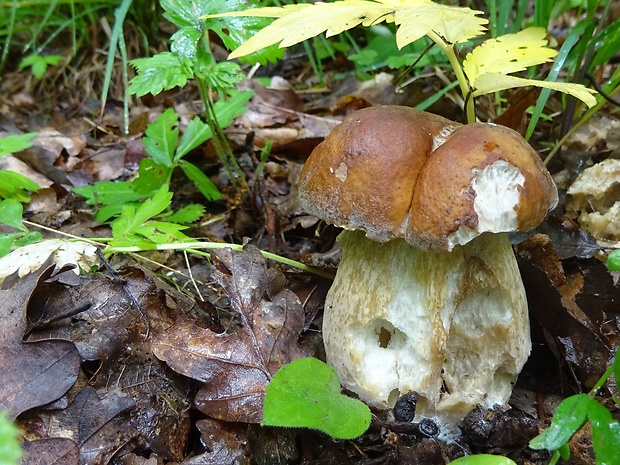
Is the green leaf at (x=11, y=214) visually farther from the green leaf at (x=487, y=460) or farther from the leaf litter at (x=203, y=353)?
the green leaf at (x=487, y=460)

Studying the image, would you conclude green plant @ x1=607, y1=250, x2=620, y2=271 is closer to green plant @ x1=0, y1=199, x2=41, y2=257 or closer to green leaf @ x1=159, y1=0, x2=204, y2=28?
green leaf @ x1=159, y1=0, x2=204, y2=28

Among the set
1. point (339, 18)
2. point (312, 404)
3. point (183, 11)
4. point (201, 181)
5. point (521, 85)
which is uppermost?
point (339, 18)

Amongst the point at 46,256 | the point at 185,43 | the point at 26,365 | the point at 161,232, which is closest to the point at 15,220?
the point at 46,256

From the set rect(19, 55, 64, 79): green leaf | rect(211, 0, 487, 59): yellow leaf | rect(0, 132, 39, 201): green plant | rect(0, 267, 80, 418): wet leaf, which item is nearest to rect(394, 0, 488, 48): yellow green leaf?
rect(211, 0, 487, 59): yellow leaf

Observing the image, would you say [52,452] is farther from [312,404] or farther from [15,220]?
[15,220]

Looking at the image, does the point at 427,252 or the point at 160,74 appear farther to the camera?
the point at 160,74

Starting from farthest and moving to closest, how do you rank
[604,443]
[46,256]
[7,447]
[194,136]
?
1. [194,136]
2. [46,256]
3. [604,443]
4. [7,447]

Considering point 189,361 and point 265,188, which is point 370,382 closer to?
point 189,361
